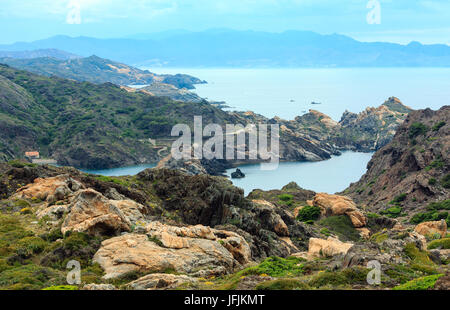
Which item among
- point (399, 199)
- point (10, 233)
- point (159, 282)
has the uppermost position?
point (159, 282)

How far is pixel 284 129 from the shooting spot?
134000mm

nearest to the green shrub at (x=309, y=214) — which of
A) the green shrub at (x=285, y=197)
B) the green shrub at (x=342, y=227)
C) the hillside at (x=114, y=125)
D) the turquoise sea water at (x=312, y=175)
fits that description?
the green shrub at (x=342, y=227)

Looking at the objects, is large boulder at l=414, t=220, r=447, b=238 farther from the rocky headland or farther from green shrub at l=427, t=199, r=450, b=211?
green shrub at l=427, t=199, r=450, b=211

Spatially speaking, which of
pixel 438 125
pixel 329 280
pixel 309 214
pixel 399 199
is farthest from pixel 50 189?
pixel 438 125

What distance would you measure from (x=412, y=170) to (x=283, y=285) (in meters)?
54.2

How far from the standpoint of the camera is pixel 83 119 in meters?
133

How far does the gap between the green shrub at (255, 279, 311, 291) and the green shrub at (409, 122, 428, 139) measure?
59.7 metres

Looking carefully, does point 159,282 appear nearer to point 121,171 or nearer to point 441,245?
point 441,245

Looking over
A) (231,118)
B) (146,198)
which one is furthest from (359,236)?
(231,118)

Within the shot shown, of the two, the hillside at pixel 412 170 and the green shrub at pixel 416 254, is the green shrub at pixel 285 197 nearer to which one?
the hillside at pixel 412 170

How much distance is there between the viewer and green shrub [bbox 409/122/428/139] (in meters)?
65.9

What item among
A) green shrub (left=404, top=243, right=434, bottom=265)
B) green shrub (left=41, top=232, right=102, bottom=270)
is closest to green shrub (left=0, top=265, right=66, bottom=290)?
green shrub (left=41, top=232, right=102, bottom=270)

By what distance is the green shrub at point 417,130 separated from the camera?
65938 millimetres

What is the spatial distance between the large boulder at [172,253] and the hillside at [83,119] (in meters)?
84.9
